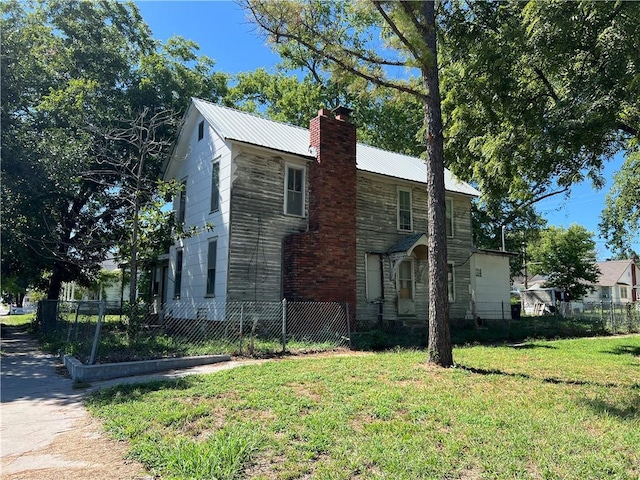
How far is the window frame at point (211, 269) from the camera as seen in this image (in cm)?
1454

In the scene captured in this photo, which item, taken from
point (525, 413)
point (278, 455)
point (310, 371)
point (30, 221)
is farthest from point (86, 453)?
point (30, 221)

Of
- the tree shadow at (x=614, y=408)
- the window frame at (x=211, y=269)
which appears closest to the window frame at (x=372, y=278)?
the window frame at (x=211, y=269)

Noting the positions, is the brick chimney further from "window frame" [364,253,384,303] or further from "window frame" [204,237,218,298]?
"window frame" [204,237,218,298]

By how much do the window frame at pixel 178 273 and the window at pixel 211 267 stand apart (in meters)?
2.78

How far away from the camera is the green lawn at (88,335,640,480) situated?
13.0ft

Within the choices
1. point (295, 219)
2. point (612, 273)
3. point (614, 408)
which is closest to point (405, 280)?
point (295, 219)

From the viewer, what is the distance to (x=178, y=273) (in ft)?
57.5

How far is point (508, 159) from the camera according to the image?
10734 millimetres

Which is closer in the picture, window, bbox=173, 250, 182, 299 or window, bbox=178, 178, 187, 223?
window, bbox=173, 250, 182, 299

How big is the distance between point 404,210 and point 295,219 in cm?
517

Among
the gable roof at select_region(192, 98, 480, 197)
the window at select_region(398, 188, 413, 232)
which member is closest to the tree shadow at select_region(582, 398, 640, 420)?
the gable roof at select_region(192, 98, 480, 197)

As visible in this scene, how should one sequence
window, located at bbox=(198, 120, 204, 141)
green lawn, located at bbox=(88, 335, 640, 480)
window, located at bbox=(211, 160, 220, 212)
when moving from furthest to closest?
window, located at bbox=(198, 120, 204, 141)
window, located at bbox=(211, 160, 220, 212)
green lawn, located at bbox=(88, 335, 640, 480)

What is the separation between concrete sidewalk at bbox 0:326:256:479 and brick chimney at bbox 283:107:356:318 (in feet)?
15.1

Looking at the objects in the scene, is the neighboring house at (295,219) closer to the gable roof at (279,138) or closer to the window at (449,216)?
the gable roof at (279,138)
